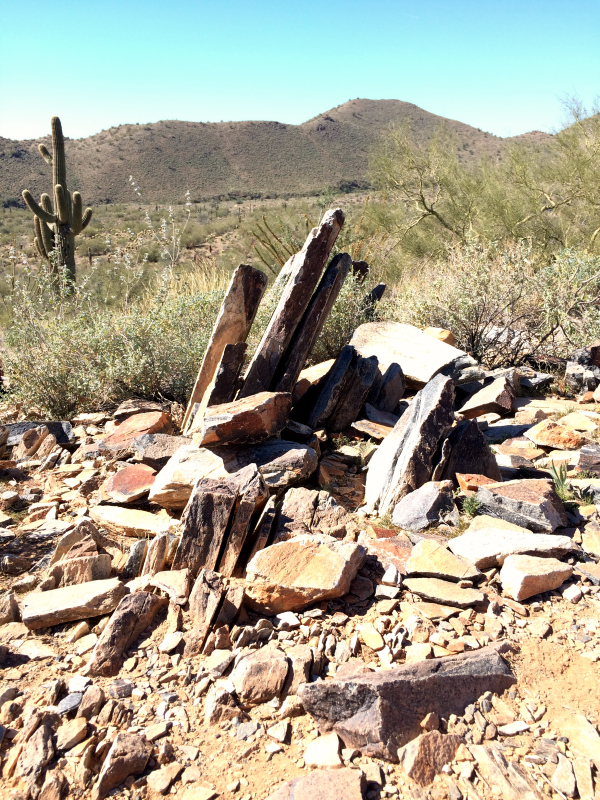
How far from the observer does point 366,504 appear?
3.91 m

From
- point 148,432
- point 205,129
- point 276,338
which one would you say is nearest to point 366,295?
point 276,338

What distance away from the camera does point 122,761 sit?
1.97 meters

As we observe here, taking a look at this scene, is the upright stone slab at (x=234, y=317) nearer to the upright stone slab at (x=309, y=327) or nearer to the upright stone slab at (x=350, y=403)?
the upright stone slab at (x=309, y=327)

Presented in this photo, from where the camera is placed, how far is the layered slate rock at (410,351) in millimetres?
5988

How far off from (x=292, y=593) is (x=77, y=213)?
10599 millimetres

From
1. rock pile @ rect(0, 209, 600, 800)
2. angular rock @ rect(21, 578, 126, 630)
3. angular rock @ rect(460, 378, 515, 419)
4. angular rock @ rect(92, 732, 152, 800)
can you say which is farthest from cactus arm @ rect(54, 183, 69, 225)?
angular rock @ rect(92, 732, 152, 800)

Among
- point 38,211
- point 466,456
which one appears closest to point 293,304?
point 466,456

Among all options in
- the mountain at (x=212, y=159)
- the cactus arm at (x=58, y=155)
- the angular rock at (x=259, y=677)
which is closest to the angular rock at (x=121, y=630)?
the angular rock at (x=259, y=677)

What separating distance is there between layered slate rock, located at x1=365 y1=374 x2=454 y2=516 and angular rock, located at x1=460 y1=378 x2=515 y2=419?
1.83m

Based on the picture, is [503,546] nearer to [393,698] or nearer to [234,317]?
[393,698]

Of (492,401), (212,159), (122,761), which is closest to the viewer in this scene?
(122,761)

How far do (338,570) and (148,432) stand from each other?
8.59 feet

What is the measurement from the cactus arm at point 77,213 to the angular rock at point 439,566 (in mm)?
10230

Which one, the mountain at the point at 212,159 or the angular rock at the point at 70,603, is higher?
the mountain at the point at 212,159
